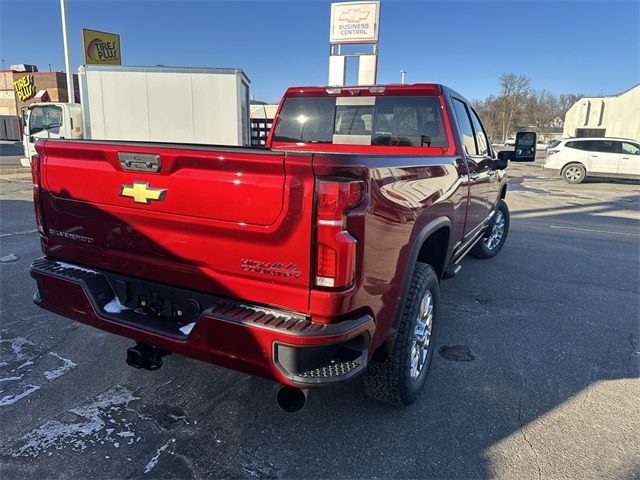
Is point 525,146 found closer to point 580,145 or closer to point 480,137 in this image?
point 480,137

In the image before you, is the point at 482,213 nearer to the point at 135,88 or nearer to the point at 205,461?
the point at 205,461

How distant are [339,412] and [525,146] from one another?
3.83 meters

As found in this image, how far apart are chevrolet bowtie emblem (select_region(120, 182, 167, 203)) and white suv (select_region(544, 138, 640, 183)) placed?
19591mm

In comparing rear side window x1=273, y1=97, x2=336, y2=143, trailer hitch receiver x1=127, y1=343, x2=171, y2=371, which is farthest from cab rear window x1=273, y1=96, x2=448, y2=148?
trailer hitch receiver x1=127, y1=343, x2=171, y2=371

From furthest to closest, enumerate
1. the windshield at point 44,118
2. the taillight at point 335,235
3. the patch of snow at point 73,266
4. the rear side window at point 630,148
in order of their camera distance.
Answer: the rear side window at point 630,148 → the windshield at point 44,118 → the patch of snow at point 73,266 → the taillight at point 335,235

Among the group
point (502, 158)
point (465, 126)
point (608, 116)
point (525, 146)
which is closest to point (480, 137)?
point (502, 158)

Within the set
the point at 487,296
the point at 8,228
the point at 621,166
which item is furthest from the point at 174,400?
the point at 621,166

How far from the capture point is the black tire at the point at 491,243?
6.27 metres

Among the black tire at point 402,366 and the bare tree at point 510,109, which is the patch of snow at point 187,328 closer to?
the black tire at point 402,366

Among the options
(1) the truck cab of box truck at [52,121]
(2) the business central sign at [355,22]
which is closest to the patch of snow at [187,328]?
(1) the truck cab of box truck at [52,121]

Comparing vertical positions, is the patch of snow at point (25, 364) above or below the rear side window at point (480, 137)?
below

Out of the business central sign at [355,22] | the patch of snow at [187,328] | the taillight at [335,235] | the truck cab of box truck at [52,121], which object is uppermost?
the business central sign at [355,22]

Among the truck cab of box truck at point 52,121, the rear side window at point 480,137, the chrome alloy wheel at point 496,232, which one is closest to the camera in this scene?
the rear side window at point 480,137

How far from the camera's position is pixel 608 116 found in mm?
41281
